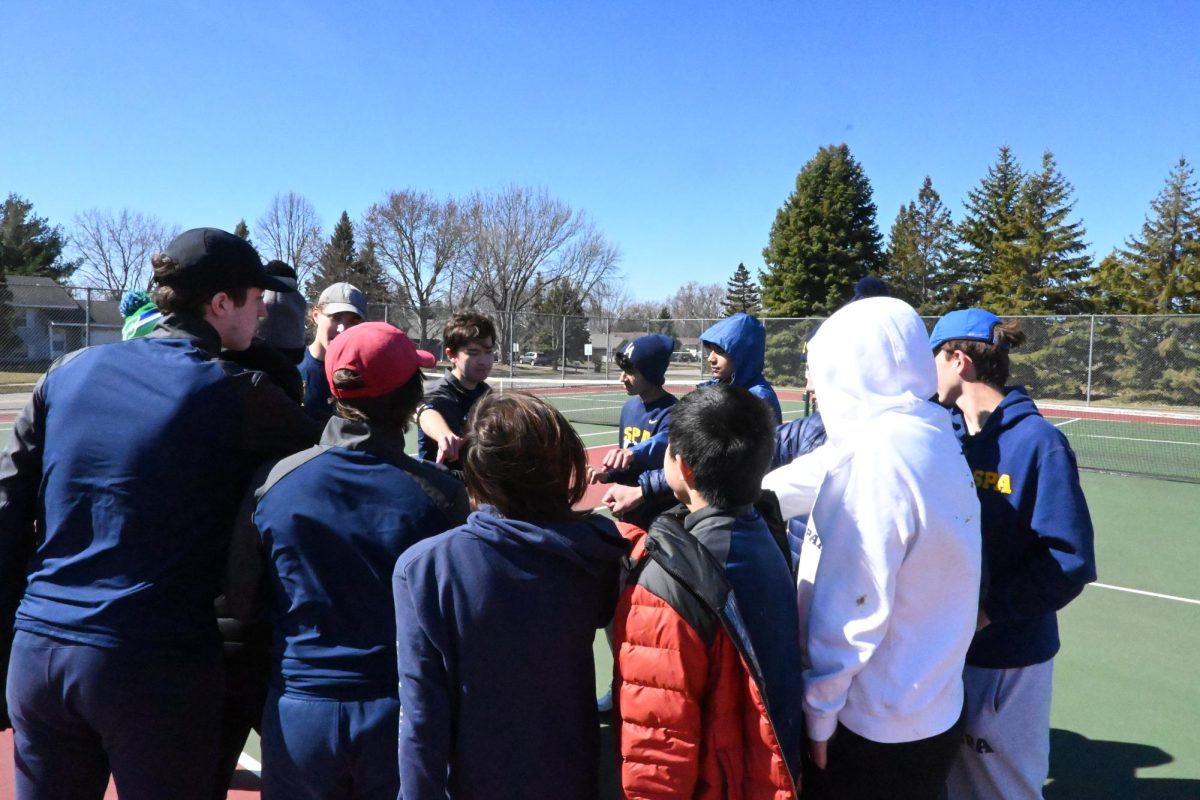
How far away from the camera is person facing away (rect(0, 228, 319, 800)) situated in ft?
6.20

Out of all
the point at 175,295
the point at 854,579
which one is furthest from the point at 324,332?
the point at 854,579

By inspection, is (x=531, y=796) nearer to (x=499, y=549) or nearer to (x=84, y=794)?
(x=499, y=549)

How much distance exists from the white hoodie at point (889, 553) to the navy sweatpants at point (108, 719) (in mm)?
1569

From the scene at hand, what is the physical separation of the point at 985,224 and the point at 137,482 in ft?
162

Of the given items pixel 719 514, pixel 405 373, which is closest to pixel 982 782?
pixel 719 514

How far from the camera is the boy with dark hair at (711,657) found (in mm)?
1619

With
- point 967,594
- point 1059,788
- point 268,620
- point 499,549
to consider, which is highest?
point 499,549

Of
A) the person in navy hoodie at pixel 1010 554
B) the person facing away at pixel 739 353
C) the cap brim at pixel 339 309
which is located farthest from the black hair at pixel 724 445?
the cap brim at pixel 339 309

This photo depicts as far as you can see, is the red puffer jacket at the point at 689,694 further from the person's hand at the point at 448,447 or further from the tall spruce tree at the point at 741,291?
the tall spruce tree at the point at 741,291

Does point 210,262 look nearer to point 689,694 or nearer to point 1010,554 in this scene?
point 689,694

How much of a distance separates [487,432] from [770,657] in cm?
82

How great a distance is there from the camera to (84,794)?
201cm

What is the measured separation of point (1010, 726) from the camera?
2463 millimetres

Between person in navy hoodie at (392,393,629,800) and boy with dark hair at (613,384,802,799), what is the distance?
12cm
